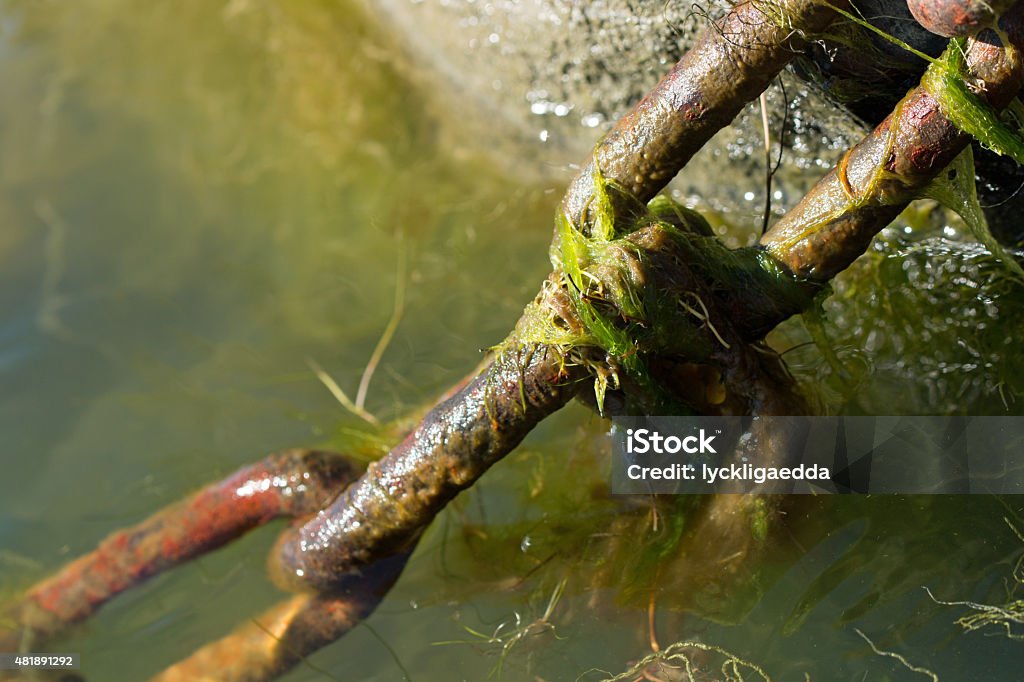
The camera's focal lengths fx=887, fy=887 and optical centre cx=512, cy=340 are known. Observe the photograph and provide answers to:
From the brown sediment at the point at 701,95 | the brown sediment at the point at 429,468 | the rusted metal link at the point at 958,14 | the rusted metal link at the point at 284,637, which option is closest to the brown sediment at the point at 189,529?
the brown sediment at the point at 429,468

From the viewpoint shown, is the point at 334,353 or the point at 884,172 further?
the point at 334,353

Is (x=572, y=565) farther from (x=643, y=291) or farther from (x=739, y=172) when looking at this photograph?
(x=739, y=172)

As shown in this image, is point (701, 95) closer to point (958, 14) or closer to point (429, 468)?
point (958, 14)

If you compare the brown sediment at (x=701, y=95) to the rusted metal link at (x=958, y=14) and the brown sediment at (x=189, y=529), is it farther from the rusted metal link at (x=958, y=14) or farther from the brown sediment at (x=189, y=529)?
the brown sediment at (x=189, y=529)

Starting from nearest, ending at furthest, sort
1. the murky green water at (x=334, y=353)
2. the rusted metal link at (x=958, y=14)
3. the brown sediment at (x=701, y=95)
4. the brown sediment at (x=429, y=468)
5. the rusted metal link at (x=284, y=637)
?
the rusted metal link at (x=958, y=14) < the brown sediment at (x=701, y=95) < the brown sediment at (x=429, y=468) < the murky green water at (x=334, y=353) < the rusted metal link at (x=284, y=637)

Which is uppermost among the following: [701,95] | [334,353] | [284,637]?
[701,95]

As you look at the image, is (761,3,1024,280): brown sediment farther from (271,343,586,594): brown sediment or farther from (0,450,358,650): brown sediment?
(0,450,358,650): brown sediment

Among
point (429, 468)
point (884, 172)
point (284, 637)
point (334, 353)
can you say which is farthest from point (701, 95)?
point (334, 353)
